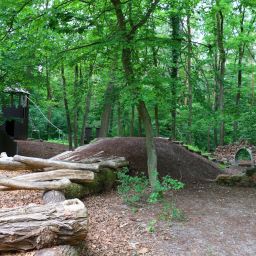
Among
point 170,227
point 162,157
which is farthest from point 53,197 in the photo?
point 162,157

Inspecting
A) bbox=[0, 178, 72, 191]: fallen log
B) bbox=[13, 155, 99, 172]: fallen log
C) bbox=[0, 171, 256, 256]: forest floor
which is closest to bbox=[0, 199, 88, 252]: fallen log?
bbox=[0, 171, 256, 256]: forest floor

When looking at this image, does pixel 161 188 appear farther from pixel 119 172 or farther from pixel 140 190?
pixel 119 172

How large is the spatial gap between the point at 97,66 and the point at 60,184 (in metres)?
3.33

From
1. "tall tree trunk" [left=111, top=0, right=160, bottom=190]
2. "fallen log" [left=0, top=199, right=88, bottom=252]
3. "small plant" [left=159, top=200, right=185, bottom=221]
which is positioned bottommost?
"small plant" [left=159, top=200, right=185, bottom=221]

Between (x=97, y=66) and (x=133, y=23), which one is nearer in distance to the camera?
(x=133, y=23)

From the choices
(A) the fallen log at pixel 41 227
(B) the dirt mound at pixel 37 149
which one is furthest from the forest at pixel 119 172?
(B) the dirt mound at pixel 37 149

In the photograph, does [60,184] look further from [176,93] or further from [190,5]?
[190,5]

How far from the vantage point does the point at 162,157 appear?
A: 9383 millimetres

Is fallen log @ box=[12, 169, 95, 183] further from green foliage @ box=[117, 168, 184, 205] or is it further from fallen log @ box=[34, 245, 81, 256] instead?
fallen log @ box=[34, 245, 81, 256]

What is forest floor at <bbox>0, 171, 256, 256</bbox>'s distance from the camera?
4156 millimetres

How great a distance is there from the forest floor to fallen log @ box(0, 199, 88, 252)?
0.42m

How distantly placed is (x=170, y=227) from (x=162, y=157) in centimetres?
451

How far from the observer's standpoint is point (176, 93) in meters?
7.71

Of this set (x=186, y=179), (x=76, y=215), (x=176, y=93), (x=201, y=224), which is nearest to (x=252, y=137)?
(x=186, y=179)
